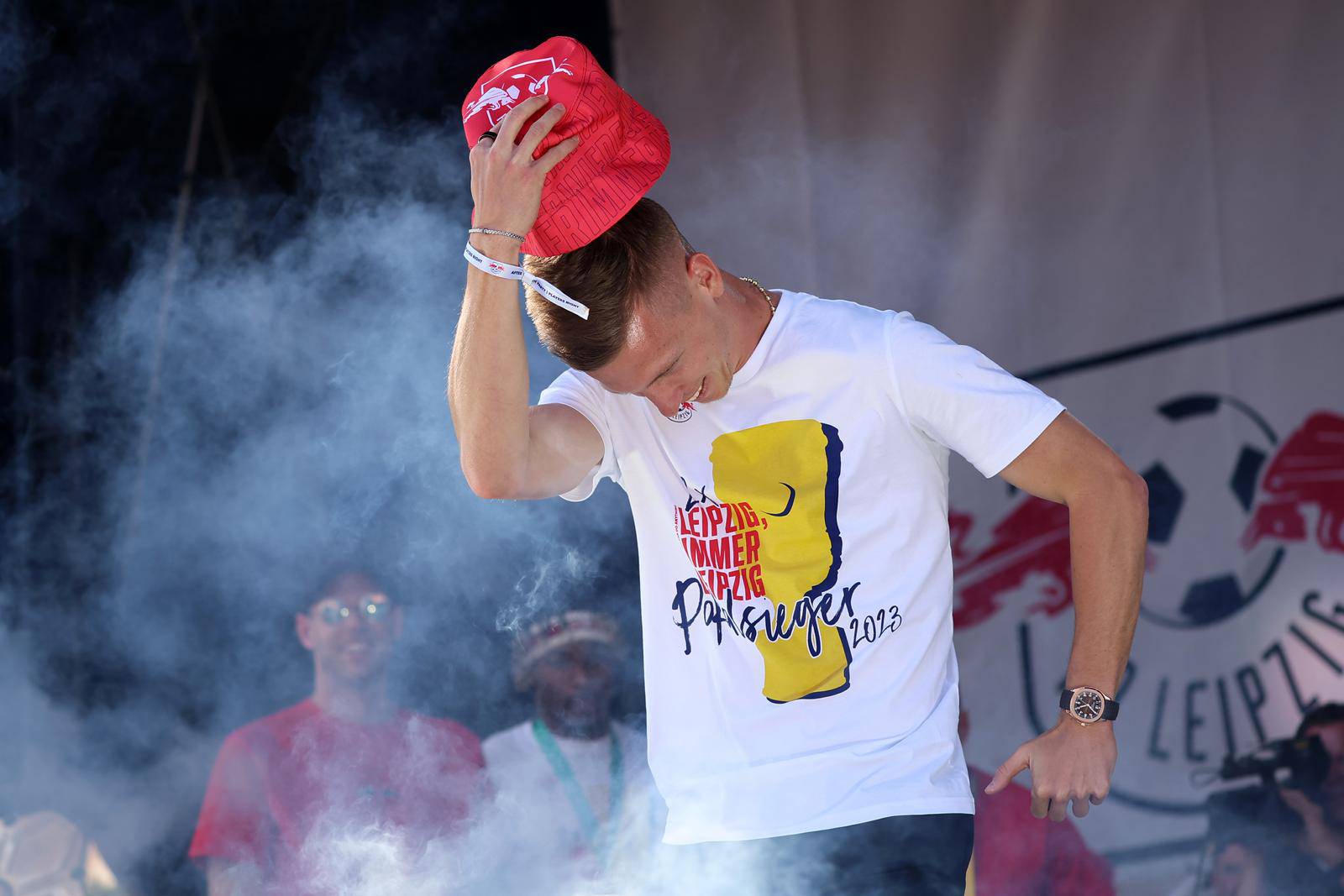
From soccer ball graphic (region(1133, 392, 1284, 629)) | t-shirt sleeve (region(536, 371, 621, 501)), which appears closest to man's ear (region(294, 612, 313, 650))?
t-shirt sleeve (region(536, 371, 621, 501))

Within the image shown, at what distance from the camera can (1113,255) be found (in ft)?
12.7

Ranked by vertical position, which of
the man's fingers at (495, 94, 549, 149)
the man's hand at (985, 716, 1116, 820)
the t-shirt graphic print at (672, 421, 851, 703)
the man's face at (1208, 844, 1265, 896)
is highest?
the man's fingers at (495, 94, 549, 149)

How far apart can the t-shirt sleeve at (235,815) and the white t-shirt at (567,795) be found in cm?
60

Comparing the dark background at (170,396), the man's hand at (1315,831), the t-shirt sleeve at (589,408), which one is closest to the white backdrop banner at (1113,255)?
the man's hand at (1315,831)

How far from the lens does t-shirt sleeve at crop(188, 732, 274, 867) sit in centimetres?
312

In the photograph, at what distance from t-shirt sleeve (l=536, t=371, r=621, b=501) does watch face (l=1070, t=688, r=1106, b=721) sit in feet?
2.62

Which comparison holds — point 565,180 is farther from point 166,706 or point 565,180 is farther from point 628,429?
point 166,706

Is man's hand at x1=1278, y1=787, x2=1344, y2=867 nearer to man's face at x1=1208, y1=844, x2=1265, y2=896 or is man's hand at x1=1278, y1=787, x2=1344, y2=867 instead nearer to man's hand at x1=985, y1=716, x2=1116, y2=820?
man's face at x1=1208, y1=844, x2=1265, y2=896

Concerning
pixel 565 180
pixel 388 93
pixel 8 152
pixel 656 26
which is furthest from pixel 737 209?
pixel 565 180

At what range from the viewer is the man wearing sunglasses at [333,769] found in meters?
3.11

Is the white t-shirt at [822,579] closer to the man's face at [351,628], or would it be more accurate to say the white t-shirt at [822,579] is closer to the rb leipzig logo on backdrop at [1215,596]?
the man's face at [351,628]

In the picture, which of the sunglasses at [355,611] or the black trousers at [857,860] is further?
the sunglasses at [355,611]

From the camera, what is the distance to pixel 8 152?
10.0 ft

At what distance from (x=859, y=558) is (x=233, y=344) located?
6.89ft
